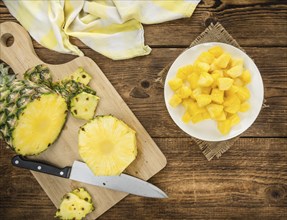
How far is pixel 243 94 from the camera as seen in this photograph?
1.24 meters

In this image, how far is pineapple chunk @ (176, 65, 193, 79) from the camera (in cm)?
128

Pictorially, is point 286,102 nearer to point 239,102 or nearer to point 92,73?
point 239,102

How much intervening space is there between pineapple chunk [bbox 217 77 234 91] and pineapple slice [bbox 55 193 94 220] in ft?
1.90

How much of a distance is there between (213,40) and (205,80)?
0.24 metres

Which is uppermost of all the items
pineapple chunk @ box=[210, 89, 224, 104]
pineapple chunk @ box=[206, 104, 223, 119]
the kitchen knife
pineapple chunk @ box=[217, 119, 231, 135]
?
pineapple chunk @ box=[210, 89, 224, 104]

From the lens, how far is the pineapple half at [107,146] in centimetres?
126

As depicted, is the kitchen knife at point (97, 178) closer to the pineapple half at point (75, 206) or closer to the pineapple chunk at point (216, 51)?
the pineapple half at point (75, 206)

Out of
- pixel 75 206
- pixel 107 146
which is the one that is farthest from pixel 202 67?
pixel 75 206

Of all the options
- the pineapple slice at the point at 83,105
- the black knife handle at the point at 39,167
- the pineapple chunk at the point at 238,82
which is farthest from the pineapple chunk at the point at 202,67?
the black knife handle at the point at 39,167

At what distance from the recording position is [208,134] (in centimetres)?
130

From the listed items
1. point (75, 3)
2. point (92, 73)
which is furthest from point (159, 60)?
point (75, 3)

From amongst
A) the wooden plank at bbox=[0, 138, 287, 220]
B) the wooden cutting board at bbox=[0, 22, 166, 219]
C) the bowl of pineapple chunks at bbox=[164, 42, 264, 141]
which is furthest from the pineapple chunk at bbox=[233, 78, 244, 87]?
the wooden cutting board at bbox=[0, 22, 166, 219]

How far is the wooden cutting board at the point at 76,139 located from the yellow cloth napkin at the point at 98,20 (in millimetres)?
62

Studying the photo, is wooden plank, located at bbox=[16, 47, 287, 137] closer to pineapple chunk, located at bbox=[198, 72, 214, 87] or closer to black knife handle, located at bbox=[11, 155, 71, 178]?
pineapple chunk, located at bbox=[198, 72, 214, 87]
